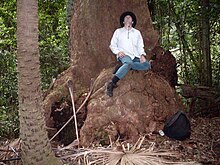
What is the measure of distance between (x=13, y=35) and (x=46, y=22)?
1.35 metres

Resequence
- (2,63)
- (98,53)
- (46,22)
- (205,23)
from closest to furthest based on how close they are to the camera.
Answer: (98,53), (2,63), (205,23), (46,22)

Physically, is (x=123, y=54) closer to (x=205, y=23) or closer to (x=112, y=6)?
(x=112, y=6)

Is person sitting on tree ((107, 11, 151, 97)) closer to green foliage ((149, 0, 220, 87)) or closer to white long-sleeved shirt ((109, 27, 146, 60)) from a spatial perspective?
white long-sleeved shirt ((109, 27, 146, 60))

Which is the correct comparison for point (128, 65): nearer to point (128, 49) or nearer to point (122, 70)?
point (122, 70)

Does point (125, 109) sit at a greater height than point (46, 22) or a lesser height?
lesser

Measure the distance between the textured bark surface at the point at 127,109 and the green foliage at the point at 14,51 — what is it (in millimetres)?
3192

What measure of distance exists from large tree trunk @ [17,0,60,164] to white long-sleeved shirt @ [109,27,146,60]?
7.12 ft

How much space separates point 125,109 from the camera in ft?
20.7

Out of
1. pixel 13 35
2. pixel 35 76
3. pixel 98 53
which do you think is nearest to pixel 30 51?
pixel 35 76

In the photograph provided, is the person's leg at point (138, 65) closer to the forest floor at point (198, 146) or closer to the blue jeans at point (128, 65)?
the blue jeans at point (128, 65)

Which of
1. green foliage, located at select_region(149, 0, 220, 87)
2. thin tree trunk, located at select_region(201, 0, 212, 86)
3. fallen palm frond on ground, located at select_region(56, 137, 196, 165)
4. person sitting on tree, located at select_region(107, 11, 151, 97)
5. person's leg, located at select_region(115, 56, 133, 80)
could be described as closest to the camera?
fallen palm frond on ground, located at select_region(56, 137, 196, 165)

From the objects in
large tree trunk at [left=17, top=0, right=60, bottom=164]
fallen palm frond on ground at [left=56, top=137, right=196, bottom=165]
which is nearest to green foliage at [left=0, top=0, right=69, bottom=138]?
fallen palm frond on ground at [left=56, top=137, right=196, bottom=165]

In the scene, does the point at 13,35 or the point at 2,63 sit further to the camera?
the point at 13,35

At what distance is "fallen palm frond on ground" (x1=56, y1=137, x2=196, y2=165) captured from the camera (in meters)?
4.74
